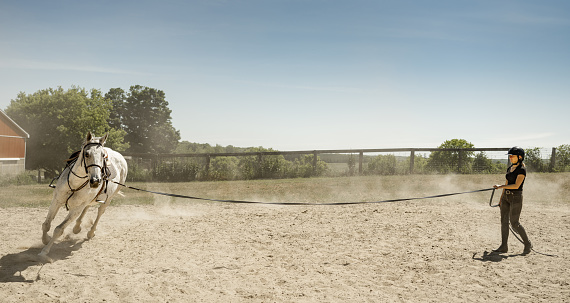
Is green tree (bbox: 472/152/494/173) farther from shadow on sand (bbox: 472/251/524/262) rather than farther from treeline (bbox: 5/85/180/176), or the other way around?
treeline (bbox: 5/85/180/176)

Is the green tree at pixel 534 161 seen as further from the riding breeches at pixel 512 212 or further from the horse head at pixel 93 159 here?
the horse head at pixel 93 159

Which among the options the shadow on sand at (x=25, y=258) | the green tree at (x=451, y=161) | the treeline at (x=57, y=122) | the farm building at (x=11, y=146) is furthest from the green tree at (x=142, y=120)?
the shadow on sand at (x=25, y=258)

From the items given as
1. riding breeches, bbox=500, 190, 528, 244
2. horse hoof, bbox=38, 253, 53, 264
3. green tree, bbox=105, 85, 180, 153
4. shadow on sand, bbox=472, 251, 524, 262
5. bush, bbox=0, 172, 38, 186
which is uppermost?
green tree, bbox=105, 85, 180, 153

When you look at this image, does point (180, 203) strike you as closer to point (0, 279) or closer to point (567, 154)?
point (0, 279)

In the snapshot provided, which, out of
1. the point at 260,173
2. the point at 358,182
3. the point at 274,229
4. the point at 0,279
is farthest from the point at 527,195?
the point at 0,279

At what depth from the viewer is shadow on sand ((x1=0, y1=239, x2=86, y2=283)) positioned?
5.57 meters

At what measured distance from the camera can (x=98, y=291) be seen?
5129 mm

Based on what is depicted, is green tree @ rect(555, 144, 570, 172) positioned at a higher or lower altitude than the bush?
higher

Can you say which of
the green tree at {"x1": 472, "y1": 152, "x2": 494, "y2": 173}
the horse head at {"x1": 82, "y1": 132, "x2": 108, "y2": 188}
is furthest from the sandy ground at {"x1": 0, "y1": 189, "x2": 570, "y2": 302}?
the green tree at {"x1": 472, "y1": 152, "x2": 494, "y2": 173}

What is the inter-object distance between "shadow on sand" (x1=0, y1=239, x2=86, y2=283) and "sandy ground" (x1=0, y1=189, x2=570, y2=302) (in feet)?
0.06

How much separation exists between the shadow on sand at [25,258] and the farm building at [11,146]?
91.7 ft

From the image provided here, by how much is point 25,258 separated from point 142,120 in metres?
56.0

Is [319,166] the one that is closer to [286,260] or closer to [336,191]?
[336,191]

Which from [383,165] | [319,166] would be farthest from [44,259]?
[383,165]
